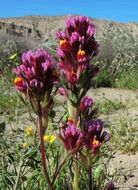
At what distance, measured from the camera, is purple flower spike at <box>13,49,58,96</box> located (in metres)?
1.79

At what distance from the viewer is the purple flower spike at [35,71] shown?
1.79 m

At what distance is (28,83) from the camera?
181 centimetres

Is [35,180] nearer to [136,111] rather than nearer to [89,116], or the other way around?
[89,116]

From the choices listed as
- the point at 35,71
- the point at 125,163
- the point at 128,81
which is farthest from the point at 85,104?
the point at 128,81

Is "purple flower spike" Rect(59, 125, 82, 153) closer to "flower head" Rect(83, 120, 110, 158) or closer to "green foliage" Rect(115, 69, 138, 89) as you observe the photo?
"flower head" Rect(83, 120, 110, 158)

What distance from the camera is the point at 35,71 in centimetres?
179

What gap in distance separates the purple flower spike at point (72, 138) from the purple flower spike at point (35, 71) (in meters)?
0.20

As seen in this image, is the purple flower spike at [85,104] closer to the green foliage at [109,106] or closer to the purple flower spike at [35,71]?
the purple flower spike at [35,71]

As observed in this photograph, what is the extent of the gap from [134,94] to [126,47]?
3.34 meters

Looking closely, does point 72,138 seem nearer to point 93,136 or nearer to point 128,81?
point 93,136

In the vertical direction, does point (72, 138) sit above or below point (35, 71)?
below

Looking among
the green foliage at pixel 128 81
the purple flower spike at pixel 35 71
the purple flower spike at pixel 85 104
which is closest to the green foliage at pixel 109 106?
the green foliage at pixel 128 81

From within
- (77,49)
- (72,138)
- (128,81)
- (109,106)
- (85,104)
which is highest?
(128,81)

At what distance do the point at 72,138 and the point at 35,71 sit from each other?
310 mm
